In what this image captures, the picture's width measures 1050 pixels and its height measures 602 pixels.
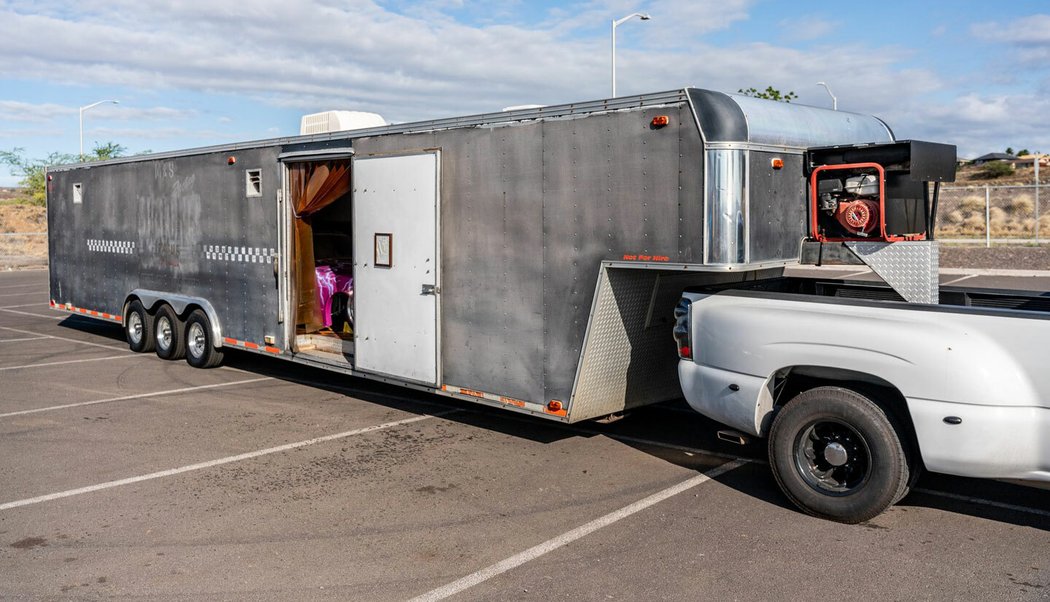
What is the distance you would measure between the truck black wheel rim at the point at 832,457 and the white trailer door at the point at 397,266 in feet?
11.5

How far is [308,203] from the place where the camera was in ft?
32.5

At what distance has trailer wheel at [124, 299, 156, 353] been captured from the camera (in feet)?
41.5

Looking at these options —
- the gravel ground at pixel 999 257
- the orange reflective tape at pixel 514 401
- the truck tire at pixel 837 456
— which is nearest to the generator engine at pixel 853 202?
the truck tire at pixel 837 456

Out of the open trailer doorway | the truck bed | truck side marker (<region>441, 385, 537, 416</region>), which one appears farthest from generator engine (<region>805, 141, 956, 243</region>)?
the open trailer doorway

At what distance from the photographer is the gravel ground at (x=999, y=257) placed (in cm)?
2447

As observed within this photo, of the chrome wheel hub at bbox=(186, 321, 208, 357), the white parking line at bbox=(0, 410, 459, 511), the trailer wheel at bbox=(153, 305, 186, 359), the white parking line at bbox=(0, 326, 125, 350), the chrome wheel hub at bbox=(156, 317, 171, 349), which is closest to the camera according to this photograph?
the white parking line at bbox=(0, 410, 459, 511)

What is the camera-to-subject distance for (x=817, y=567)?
511 cm

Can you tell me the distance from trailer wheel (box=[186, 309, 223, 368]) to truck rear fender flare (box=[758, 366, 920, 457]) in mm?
7477

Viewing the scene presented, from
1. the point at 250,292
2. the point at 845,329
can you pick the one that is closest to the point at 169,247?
the point at 250,292

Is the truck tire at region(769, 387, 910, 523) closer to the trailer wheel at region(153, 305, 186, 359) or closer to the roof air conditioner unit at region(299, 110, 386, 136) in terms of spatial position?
the roof air conditioner unit at region(299, 110, 386, 136)

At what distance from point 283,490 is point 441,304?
2.29m

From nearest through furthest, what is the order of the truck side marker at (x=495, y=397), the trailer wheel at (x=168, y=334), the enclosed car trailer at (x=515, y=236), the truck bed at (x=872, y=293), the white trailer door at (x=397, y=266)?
the enclosed car trailer at (x=515, y=236), the truck bed at (x=872, y=293), the truck side marker at (x=495, y=397), the white trailer door at (x=397, y=266), the trailer wheel at (x=168, y=334)

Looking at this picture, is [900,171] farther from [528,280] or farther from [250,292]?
[250,292]

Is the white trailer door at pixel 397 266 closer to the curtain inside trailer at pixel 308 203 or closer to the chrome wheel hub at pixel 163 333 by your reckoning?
the curtain inside trailer at pixel 308 203
